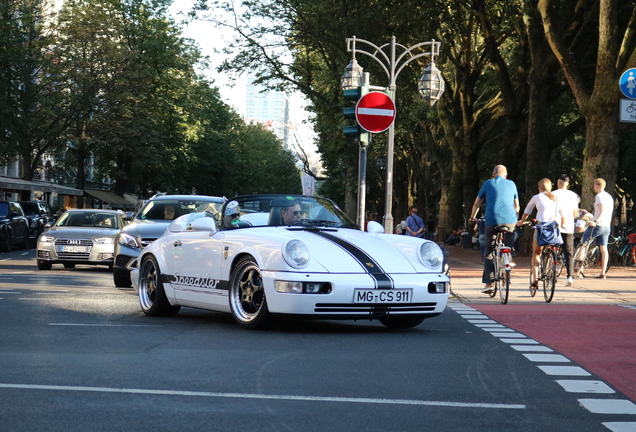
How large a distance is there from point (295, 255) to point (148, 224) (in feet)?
28.0

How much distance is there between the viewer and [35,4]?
170 feet

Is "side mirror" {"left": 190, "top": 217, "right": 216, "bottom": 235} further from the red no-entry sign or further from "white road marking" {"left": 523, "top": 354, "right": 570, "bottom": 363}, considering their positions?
the red no-entry sign

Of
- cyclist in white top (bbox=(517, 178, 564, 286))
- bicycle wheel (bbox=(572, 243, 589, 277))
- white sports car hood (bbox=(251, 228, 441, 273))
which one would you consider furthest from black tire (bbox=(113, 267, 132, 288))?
bicycle wheel (bbox=(572, 243, 589, 277))

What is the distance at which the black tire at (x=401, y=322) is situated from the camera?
10.9 m

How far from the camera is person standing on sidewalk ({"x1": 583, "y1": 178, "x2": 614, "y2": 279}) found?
20672 millimetres

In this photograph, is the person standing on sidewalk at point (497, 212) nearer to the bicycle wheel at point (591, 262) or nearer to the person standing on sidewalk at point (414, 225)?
the bicycle wheel at point (591, 262)

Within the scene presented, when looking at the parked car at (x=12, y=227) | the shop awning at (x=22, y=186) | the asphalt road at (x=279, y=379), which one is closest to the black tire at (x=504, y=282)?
the asphalt road at (x=279, y=379)

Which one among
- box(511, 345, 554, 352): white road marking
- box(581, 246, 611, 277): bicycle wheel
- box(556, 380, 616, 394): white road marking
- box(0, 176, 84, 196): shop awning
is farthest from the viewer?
box(0, 176, 84, 196): shop awning

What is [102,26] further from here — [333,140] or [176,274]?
[176,274]

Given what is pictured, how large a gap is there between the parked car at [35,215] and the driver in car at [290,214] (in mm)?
28480

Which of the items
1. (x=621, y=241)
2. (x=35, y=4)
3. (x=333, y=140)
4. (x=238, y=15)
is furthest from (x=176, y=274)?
(x=35, y=4)

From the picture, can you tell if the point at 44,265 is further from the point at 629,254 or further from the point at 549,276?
the point at 629,254

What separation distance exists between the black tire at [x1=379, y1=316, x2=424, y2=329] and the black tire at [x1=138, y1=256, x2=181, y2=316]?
7.62 feet

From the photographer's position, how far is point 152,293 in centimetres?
1202
